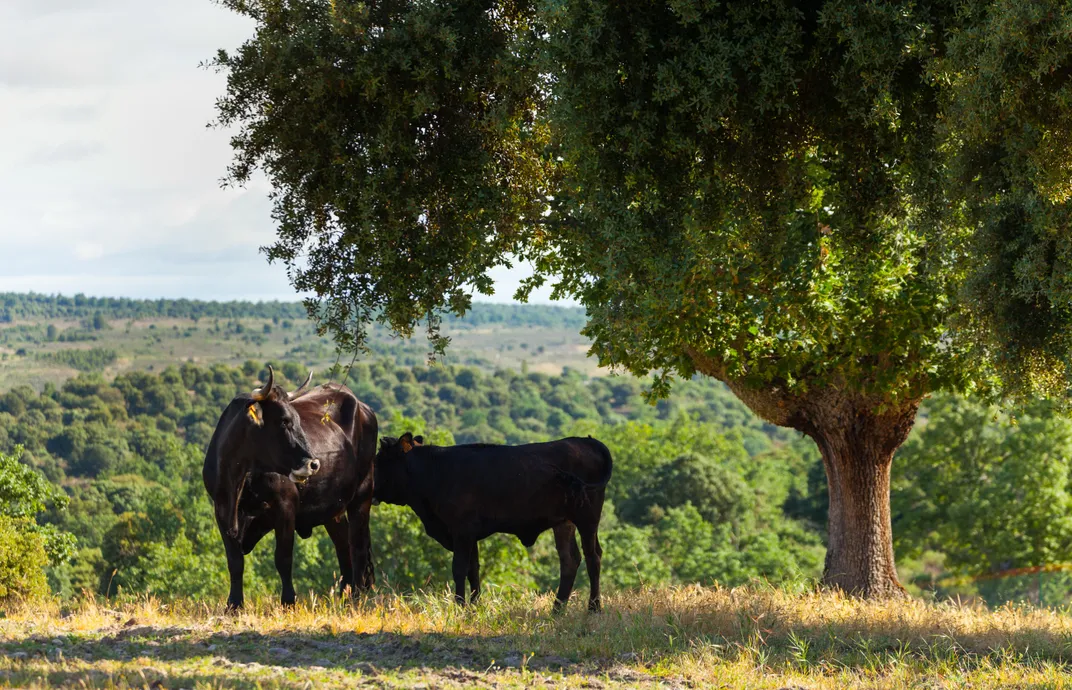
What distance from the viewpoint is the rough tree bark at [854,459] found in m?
17.2

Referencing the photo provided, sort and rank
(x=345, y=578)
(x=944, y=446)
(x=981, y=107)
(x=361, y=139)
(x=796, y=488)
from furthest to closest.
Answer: (x=796, y=488), (x=944, y=446), (x=345, y=578), (x=361, y=139), (x=981, y=107)

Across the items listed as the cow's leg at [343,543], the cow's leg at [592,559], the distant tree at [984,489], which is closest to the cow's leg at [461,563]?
the cow's leg at [592,559]

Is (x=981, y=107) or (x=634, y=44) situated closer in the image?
(x=981, y=107)

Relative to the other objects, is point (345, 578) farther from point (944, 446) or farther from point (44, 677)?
point (944, 446)

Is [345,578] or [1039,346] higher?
[1039,346]

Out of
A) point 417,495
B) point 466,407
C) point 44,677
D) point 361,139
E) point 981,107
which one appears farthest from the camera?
point 466,407

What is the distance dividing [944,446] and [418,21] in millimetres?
41395

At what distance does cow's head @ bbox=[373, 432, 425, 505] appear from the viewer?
14086mm

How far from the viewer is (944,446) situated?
47.6 metres

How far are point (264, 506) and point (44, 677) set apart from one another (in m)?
4.43

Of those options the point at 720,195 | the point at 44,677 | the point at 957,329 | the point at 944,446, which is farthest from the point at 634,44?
the point at 944,446

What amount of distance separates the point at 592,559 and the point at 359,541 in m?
3.50

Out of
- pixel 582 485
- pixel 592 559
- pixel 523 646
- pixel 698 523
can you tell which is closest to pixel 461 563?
pixel 592 559

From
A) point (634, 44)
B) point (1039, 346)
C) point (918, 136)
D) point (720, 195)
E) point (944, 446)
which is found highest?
point (634, 44)
